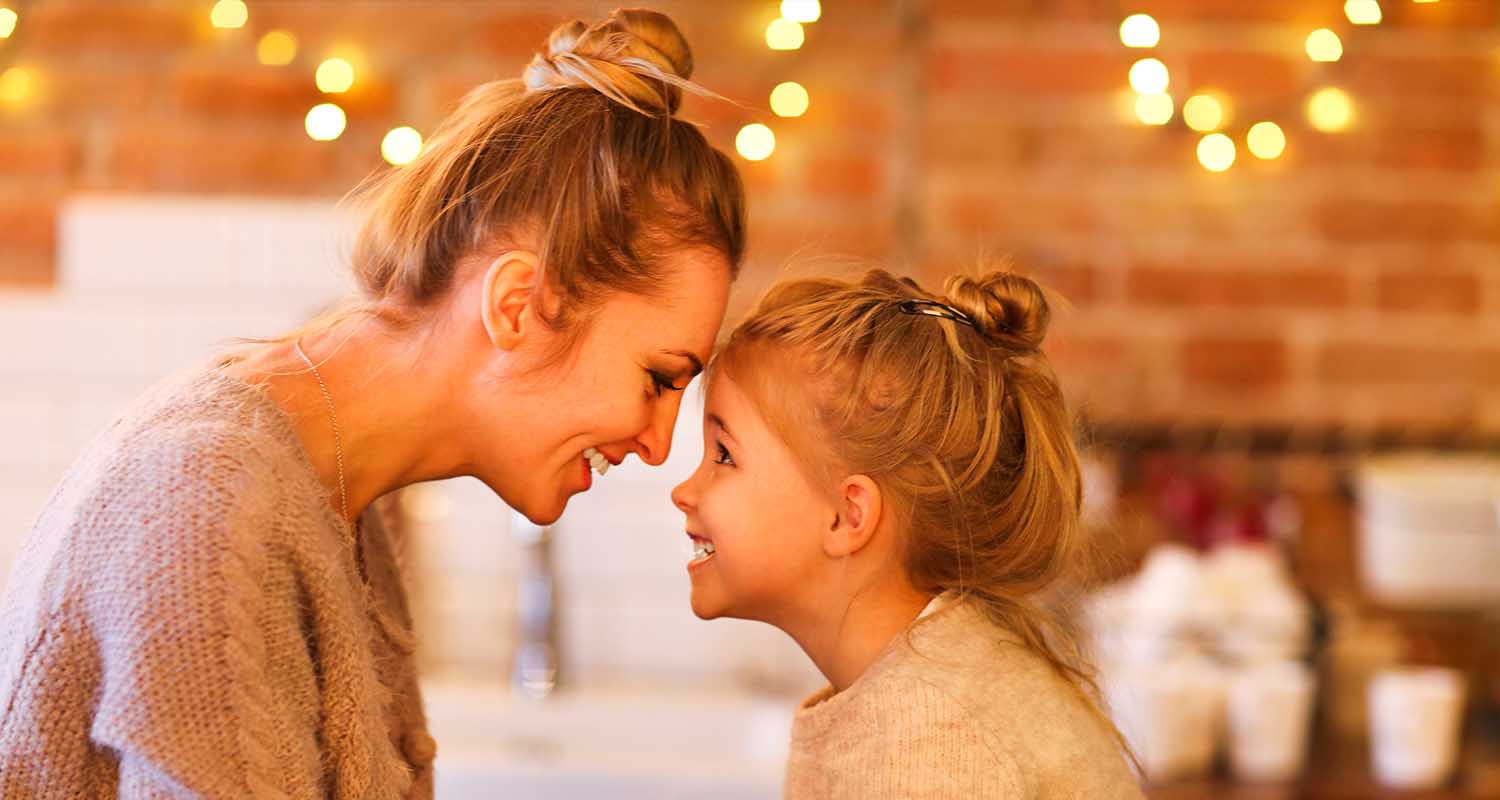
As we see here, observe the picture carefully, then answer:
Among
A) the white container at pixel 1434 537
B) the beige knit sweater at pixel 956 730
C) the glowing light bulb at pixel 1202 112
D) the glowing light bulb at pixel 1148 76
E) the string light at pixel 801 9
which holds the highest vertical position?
the string light at pixel 801 9

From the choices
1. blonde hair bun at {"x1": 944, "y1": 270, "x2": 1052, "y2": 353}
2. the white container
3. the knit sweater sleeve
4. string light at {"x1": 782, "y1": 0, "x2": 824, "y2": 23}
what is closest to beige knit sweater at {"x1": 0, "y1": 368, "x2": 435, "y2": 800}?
the knit sweater sleeve

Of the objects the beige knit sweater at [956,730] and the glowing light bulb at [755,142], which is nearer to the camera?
the beige knit sweater at [956,730]

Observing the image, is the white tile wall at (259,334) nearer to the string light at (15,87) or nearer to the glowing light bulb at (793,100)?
the string light at (15,87)

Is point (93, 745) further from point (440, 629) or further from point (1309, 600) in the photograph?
point (1309, 600)

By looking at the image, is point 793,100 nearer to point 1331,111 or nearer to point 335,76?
point 335,76

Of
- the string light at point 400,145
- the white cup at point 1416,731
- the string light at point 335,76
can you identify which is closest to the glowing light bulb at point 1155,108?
the white cup at point 1416,731

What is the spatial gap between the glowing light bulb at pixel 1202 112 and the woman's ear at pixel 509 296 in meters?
1.49

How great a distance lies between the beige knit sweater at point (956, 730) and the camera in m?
1.24

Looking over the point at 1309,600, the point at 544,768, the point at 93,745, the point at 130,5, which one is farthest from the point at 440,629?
the point at 93,745

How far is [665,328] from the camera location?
1310 mm

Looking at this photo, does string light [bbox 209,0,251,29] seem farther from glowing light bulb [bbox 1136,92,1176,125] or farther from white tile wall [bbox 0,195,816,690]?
glowing light bulb [bbox 1136,92,1176,125]

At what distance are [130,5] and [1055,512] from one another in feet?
5.52

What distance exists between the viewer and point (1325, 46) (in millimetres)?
2332

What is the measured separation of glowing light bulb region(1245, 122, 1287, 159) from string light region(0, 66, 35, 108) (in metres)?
1.80
